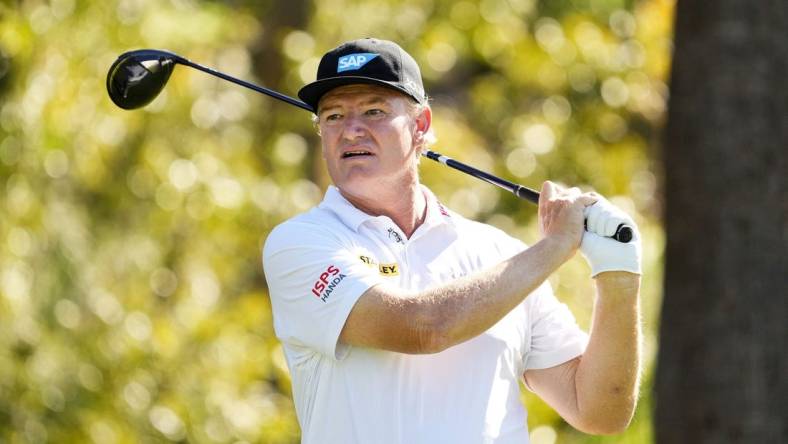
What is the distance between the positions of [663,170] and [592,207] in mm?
2124

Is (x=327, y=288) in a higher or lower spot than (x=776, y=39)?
lower

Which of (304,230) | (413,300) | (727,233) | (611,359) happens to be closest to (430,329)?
(413,300)

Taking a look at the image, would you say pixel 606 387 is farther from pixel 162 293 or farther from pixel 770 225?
pixel 162 293

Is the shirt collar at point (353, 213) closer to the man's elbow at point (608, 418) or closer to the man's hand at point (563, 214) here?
the man's hand at point (563, 214)

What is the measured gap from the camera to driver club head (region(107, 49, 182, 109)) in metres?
4.46

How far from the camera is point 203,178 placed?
9.12 m

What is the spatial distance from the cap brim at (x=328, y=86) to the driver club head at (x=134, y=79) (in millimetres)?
735

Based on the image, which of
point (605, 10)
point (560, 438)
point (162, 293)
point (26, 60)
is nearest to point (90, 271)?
point (162, 293)

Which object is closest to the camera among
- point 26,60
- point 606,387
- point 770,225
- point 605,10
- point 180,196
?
point 606,387

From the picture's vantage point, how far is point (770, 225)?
5191mm

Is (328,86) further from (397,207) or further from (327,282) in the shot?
(327,282)

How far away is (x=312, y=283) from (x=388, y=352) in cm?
25

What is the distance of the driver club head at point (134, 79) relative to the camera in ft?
14.6

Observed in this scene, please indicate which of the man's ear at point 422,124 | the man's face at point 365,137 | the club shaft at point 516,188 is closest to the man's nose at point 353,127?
the man's face at point 365,137
